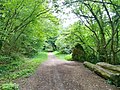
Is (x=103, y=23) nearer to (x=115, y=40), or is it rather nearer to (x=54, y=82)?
(x=115, y=40)

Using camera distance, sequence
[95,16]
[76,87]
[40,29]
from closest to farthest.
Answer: [76,87] < [95,16] < [40,29]

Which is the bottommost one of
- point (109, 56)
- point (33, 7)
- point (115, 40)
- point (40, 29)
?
point (109, 56)

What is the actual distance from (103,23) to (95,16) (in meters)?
1.15

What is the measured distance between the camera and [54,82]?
28.8ft

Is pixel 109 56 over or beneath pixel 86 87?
over

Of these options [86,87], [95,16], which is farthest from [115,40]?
[86,87]

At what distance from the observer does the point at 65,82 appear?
8773 mm

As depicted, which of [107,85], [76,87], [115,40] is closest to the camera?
[76,87]

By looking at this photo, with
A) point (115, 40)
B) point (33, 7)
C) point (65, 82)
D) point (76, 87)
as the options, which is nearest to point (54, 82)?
point (65, 82)

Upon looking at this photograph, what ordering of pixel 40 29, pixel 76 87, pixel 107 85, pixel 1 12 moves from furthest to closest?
pixel 40 29
pixel 1 12
pixel 107 85
pixel 76 87

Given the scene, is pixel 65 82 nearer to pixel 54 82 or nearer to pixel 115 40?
pixel 54 82

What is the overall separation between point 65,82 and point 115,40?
963cm

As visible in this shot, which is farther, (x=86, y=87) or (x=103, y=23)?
(x=103, y=23)

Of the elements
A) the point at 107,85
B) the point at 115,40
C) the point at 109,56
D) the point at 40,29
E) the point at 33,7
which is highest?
the point at 33,7
